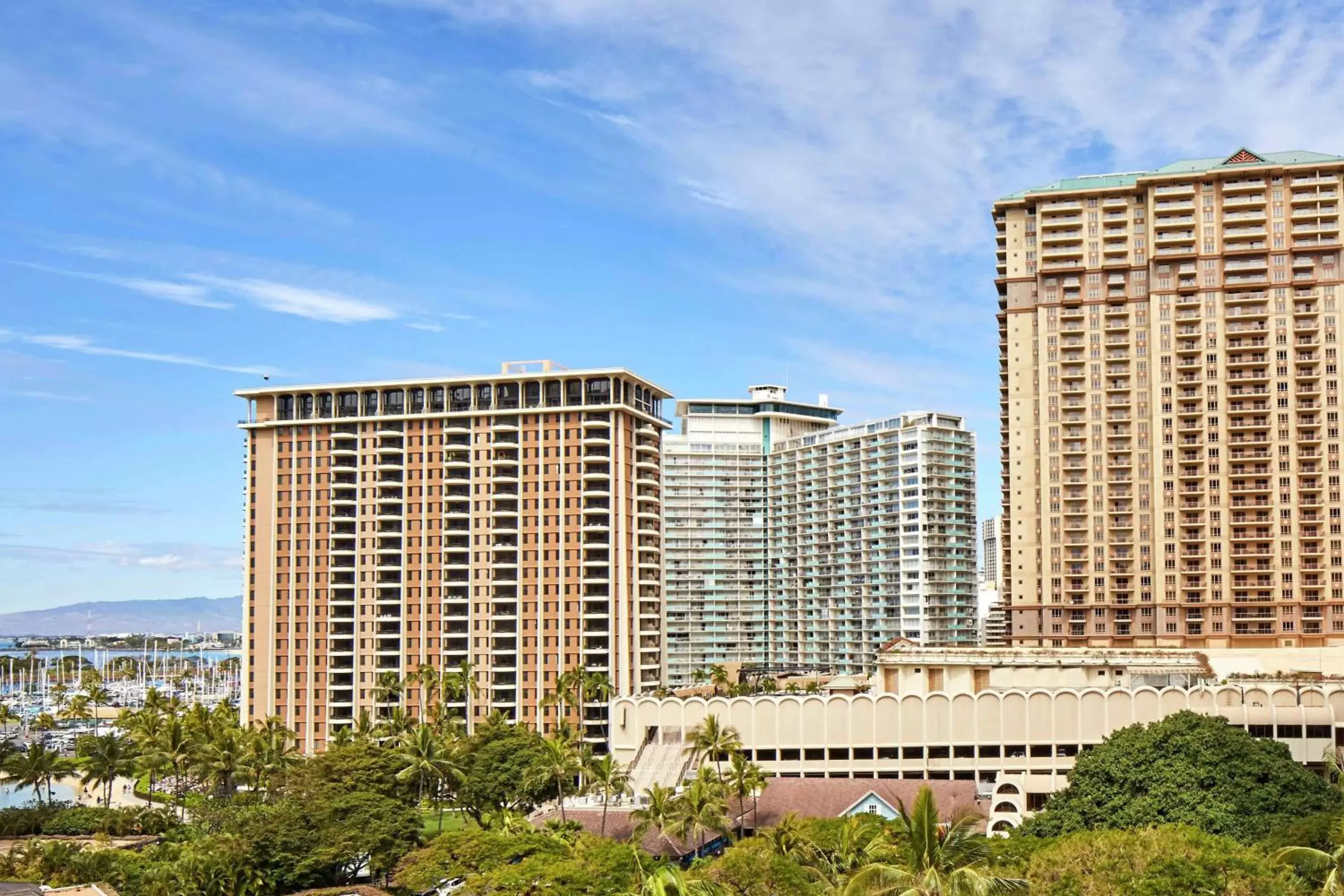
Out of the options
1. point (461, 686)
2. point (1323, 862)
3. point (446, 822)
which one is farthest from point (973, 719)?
point (461, 686)

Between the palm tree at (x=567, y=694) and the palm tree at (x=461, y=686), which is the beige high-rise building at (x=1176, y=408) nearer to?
the palm tree at (x=567, y=694)

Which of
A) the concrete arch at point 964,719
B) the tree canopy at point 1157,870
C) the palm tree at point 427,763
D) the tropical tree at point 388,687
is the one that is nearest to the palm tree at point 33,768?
the tropical tree at point 388,687

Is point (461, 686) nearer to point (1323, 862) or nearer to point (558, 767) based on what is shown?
point (558, 767)

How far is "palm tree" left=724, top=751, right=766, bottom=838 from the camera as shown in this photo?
8475cm

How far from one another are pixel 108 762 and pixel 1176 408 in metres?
119

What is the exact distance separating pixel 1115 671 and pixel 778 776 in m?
34.0

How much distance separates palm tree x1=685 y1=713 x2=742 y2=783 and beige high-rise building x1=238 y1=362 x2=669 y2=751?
1658 inches

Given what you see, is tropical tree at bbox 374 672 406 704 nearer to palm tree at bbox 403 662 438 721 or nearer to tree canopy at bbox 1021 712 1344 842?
palm tree at bbox 403 662 438 721

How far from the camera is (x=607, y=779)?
89.8 metres

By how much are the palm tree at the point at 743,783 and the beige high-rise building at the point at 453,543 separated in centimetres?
5005

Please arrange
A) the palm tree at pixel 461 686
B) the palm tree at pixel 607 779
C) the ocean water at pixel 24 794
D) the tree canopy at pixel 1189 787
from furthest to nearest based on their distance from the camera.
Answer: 1. the palm tree at pixel 461 686
2. the ocean water at pixel 24 794
3. the palm tree at pixel 607 779
4. the tree canopy at pixel 1189 787

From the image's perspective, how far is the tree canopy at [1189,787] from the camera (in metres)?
69.9

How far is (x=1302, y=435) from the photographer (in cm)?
15038

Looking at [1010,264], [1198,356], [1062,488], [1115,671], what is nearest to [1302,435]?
[1198,356]
